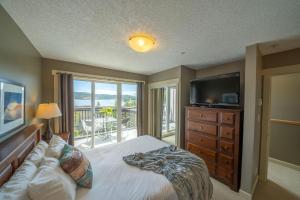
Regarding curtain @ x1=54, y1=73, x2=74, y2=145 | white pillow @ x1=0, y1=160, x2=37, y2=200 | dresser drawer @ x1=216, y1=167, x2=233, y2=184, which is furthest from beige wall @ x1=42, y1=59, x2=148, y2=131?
dresser drawer @ x1=216, y1=167, x2=233, y2=184

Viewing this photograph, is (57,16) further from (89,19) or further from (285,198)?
(285,198)

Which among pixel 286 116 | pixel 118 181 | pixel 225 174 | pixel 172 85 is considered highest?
pixel 172 85

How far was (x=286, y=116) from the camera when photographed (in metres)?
2.87

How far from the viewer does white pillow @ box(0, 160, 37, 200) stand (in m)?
0.75

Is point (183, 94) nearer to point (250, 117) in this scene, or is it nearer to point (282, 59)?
point (250, 117)

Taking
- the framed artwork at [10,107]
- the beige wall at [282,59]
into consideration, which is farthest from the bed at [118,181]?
the beige wall at [282,59]

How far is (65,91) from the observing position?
286 cm

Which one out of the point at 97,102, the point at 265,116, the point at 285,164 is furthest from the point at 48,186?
the point at 285,164

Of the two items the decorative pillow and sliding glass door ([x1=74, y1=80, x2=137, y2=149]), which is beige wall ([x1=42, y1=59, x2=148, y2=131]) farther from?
the decorative pillow

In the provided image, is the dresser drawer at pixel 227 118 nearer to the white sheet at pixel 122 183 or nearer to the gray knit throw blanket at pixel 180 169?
the gray knit throw blanket at pixel 180 169

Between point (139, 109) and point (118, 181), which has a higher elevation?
point (139, 109)

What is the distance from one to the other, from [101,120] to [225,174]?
322 centimetres

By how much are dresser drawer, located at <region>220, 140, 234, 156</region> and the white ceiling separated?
1613 mm

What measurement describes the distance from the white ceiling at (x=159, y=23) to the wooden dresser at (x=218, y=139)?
1.16 m
